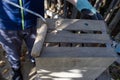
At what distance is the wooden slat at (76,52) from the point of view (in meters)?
1.80

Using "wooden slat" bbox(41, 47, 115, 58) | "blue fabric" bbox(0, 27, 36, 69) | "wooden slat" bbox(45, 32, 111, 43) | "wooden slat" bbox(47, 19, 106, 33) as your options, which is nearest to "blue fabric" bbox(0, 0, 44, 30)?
"blue fabric" bbox(0, 27, 36, 69)

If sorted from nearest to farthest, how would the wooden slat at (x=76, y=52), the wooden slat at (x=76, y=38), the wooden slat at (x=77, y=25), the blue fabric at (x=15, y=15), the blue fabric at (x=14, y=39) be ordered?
the wooden slat at (x=76, y=52) → the wooden slat at (x=76, y=38) → the wooden slat at (x=77, y=25) → the blue fabric at (x=15, y=15) → the blue fabric at (x=14, y=39)

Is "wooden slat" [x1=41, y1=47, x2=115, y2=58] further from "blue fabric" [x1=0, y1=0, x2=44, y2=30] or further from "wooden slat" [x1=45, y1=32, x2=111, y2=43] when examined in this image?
"blue fabric" [x1=0, y1=0, x2=44, y2=30]

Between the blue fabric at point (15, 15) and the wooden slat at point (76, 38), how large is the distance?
22.8 inches

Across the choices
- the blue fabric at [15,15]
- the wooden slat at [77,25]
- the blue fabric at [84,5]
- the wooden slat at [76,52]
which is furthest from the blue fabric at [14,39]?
the wooden slat at [76,52]

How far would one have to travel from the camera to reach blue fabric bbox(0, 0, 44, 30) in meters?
2.43

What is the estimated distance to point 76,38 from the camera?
1.97m

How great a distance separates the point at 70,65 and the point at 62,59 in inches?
4.3

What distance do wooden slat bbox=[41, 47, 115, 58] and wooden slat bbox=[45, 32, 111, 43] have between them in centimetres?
9

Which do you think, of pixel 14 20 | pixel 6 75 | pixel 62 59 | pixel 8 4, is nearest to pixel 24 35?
pixel 14 20

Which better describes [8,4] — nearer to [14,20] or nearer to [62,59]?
[14,20]

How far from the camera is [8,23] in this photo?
252 cm

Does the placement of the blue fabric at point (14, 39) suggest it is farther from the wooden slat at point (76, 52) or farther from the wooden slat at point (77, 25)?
the wooden slat at point (76, 52)

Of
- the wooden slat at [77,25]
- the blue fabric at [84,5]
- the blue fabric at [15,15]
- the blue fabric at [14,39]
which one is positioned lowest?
the blue fabric at [14,39]
